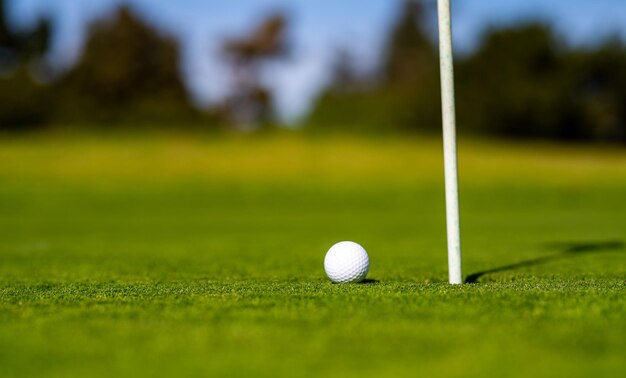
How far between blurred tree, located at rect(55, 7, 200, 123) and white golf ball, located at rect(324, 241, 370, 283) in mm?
48181

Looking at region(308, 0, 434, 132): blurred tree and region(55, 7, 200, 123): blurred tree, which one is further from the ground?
region(55, 7, 200, 123): blurred tree

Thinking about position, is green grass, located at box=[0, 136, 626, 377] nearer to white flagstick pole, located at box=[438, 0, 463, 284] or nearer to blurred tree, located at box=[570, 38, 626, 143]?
white flagstick pole, located at box=[438, 0, 463, 284]

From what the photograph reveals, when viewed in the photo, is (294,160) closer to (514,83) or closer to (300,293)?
(514,83)

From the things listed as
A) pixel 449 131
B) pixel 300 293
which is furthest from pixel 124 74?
pixel 300 293

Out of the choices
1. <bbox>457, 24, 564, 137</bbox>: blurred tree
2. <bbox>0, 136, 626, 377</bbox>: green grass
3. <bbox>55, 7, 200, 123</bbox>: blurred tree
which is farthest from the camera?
<bbox>55, 7, 200, 123</bbox>: blurred tree

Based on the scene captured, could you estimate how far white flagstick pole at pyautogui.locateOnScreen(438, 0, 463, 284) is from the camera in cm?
690

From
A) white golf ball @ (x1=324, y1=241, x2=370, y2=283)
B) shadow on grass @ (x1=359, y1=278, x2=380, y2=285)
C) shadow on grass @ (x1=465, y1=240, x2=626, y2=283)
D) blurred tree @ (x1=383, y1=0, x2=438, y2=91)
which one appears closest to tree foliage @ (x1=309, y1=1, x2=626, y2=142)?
blurred tree @ (x1=383, y1=0, x2=438, y2=91)

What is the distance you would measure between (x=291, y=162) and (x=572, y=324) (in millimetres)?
36990

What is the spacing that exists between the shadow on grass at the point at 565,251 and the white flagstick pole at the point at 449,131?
1.00m

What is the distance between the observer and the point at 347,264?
7.19 meters

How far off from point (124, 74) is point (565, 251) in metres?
52.2

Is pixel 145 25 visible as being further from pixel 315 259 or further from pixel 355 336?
pixel 355 336

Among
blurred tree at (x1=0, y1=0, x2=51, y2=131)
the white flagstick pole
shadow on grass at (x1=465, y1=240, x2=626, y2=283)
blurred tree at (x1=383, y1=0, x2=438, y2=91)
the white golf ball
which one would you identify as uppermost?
blurred tree at (x1=383, y1=0, x2=438, y2=91)

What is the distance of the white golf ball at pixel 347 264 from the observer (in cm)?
719
